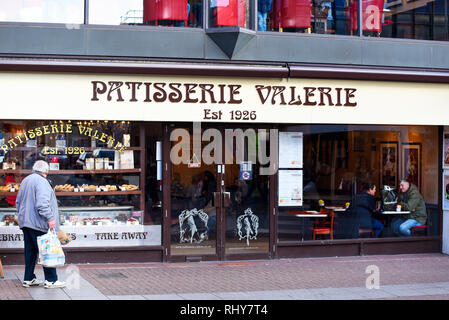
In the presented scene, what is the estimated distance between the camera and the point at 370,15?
533 inches

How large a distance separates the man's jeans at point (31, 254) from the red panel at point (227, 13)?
524cm

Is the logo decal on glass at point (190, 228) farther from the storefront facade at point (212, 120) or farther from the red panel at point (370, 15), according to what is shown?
the red panel at point (370, 15)

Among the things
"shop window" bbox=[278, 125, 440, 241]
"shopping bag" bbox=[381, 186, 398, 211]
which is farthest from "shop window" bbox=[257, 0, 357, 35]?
"shopping bag" bbox=[381, 186, 398, 211]

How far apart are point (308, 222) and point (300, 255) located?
70 cm

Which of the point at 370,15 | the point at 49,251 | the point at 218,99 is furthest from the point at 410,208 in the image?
the point at 49,251

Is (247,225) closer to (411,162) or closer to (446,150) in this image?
(411,162)

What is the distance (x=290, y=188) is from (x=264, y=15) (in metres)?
3.43

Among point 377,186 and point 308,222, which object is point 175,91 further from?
point 377,186

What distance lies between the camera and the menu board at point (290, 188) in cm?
1312

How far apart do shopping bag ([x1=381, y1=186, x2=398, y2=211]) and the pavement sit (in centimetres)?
123

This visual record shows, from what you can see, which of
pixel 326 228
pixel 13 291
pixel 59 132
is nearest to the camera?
pixel 13 291

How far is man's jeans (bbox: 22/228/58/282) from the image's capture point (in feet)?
32.0

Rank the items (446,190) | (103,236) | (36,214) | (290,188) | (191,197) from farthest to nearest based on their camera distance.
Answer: (446,190) → (290,188) → (191,197) → (103,236) → (36,214)

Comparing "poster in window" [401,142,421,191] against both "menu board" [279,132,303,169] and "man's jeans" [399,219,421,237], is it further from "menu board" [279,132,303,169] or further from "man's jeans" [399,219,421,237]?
"menu board" [279,132,303,169]
